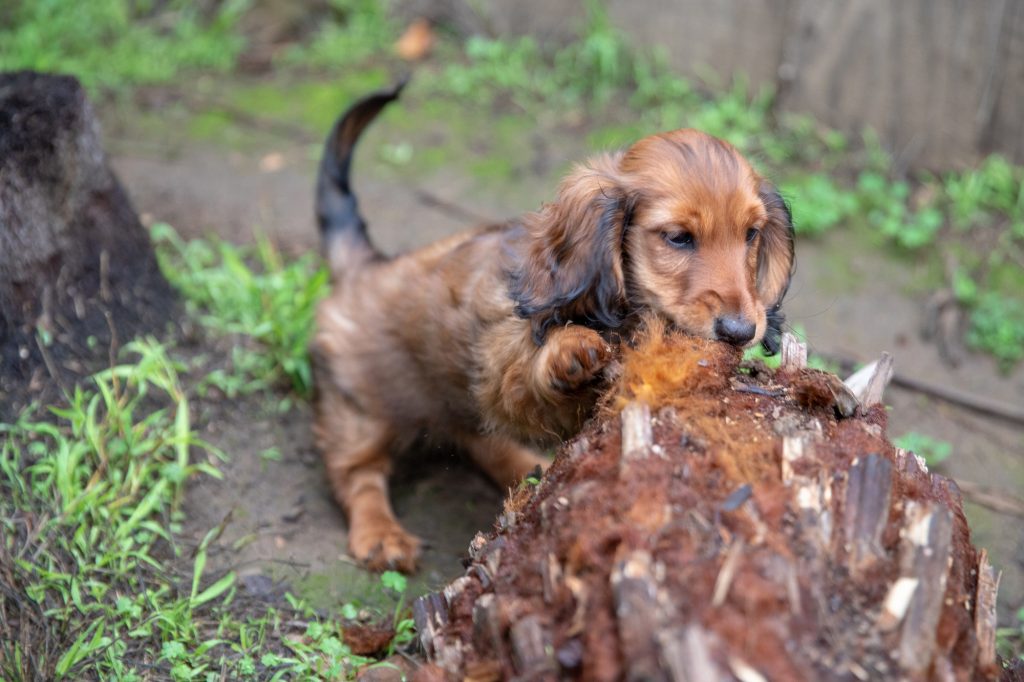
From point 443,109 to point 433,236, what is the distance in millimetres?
1448

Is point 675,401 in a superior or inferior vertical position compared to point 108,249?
superior

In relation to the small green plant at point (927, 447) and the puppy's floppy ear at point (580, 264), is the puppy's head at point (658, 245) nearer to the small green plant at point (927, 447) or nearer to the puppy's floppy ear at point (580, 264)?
the puppy's floppy ear at point (580, 264)

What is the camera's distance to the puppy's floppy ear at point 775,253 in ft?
10.4

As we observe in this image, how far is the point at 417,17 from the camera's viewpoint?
727 cm

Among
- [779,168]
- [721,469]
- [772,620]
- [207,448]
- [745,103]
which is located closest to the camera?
[772,620]

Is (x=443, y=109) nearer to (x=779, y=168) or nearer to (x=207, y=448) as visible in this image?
(x=779, y=168)

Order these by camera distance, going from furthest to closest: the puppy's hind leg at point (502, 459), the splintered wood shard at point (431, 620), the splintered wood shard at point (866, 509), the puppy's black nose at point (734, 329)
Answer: the puppy's hind leg at point (502, 459) < the puppy's black nose at point (734, 329) < the splintered wood shard at point (431, 620) < the splintered wood shard at point (866, 509)

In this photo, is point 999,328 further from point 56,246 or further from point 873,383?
point 56,246

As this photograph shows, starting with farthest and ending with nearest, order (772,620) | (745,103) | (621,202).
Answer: (745,103) → (621,202) → (772,620)

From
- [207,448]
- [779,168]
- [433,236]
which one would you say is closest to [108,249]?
[207,448]

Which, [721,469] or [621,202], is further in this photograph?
[621,202]

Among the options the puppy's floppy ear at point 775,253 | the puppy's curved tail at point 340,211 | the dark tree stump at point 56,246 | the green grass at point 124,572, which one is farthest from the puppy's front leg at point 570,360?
the dark tree stump at point 56,246

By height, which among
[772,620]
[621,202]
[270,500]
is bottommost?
[270,500]

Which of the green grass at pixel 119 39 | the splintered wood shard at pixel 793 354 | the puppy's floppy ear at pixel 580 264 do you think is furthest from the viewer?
the green grass at pixel 119 39
